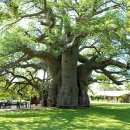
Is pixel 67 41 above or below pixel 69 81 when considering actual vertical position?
above

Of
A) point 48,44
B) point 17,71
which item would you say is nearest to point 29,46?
point 48,44

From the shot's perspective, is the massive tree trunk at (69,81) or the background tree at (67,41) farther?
the massive tree trunk at (69,81)

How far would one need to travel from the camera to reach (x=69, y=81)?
77.4ft

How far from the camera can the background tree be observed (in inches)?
699

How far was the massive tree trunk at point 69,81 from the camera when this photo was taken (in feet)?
75.9

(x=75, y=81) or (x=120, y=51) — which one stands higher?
(x=120, y=51)

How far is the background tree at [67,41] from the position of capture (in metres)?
17.8

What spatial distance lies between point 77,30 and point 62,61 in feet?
20.5

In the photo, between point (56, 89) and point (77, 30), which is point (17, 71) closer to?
point (56, 89)

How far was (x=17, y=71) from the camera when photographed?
3219 cm

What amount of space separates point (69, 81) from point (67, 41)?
3.09 m

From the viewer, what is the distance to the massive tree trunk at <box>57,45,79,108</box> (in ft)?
75.9

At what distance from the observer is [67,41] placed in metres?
22.3

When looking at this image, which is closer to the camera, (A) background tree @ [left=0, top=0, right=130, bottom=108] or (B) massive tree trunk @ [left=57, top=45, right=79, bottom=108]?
(A) background tree @ [left=0, top=0, right=130, bottom=108]
